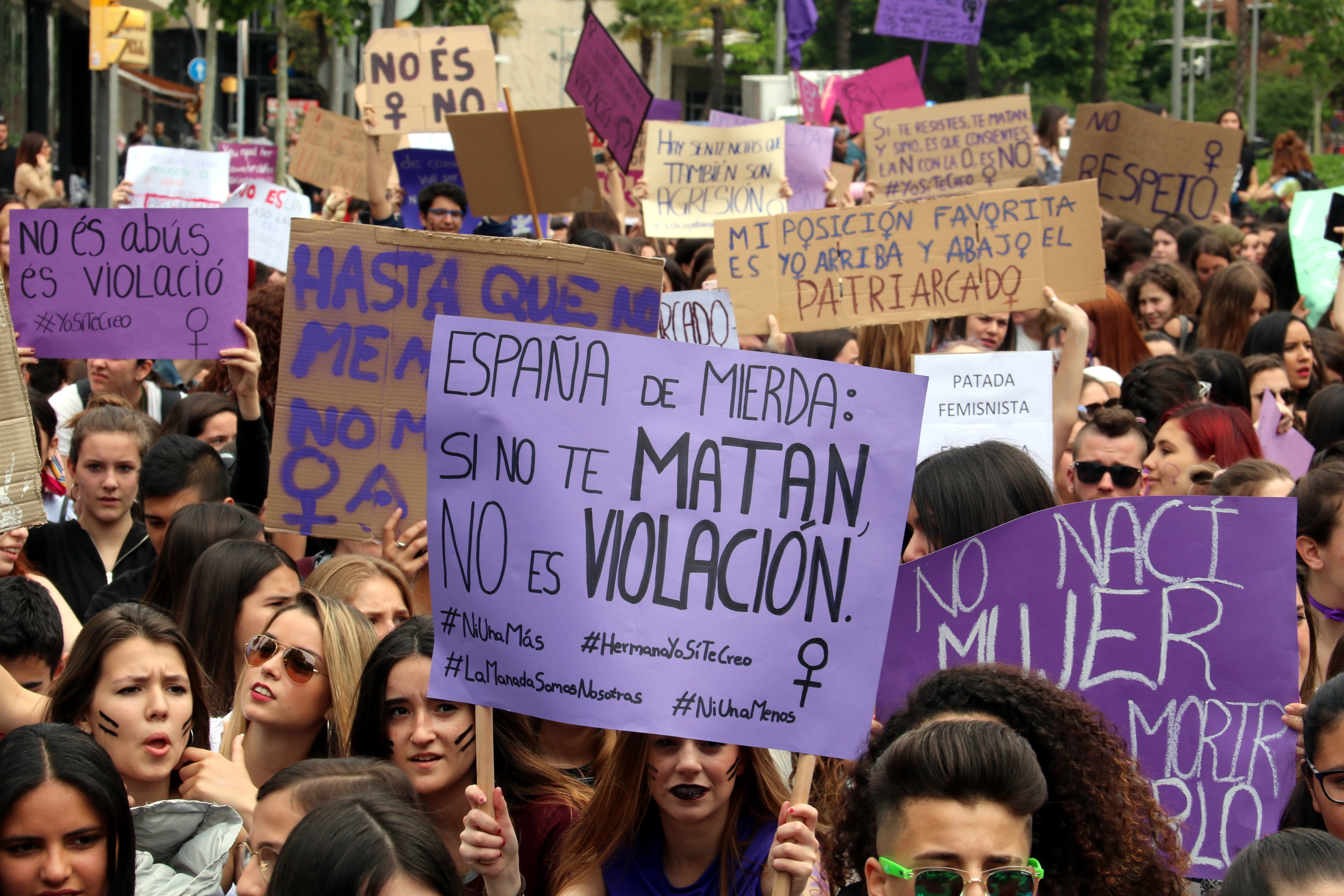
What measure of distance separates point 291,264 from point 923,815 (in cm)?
308

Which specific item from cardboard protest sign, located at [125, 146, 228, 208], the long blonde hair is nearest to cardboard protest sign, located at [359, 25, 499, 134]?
cardboard protest sign, located at [125, 146, 228, 208]

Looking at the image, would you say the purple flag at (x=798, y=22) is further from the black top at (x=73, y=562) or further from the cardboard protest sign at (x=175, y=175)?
the black top at (x=73, y=562)

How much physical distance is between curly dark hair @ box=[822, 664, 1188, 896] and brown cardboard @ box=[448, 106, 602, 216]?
644 centimetres

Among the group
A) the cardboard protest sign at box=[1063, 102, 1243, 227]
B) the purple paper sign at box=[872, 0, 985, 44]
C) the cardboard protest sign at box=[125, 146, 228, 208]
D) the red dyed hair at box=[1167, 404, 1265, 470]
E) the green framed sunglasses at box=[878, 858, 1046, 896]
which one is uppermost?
the purple paper sign at box=[872, 0, 985, 44]

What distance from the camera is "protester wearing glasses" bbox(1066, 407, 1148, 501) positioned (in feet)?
16.6

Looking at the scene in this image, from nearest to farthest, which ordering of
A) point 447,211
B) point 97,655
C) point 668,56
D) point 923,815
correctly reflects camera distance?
point 923,815
point 97,655
point 447,211
point 668,56

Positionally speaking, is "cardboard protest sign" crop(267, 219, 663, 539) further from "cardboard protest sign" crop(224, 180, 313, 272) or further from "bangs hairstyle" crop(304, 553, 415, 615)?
"cardboard protest sign" crop(224, 180, 313, 272)

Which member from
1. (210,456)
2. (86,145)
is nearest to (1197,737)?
(210,456)

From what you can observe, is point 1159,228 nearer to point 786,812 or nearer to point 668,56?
point 786,812

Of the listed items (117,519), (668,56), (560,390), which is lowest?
(117,519)

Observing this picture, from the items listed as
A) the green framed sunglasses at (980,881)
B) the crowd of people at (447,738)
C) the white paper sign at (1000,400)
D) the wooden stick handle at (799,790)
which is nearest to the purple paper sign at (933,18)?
the crowd of people at (447,738)

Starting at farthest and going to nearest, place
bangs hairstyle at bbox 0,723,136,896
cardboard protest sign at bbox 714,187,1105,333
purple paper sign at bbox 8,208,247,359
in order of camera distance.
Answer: cardboard protest sign at bbox 714,187,1105,333, purple paper sign at bbox 8,208,247,359, bangs hairstyle at bbox 0,723,136,896

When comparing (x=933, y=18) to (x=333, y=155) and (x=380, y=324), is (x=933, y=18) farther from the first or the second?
(x=380, y=324)

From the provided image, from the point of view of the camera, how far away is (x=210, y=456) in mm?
5613
